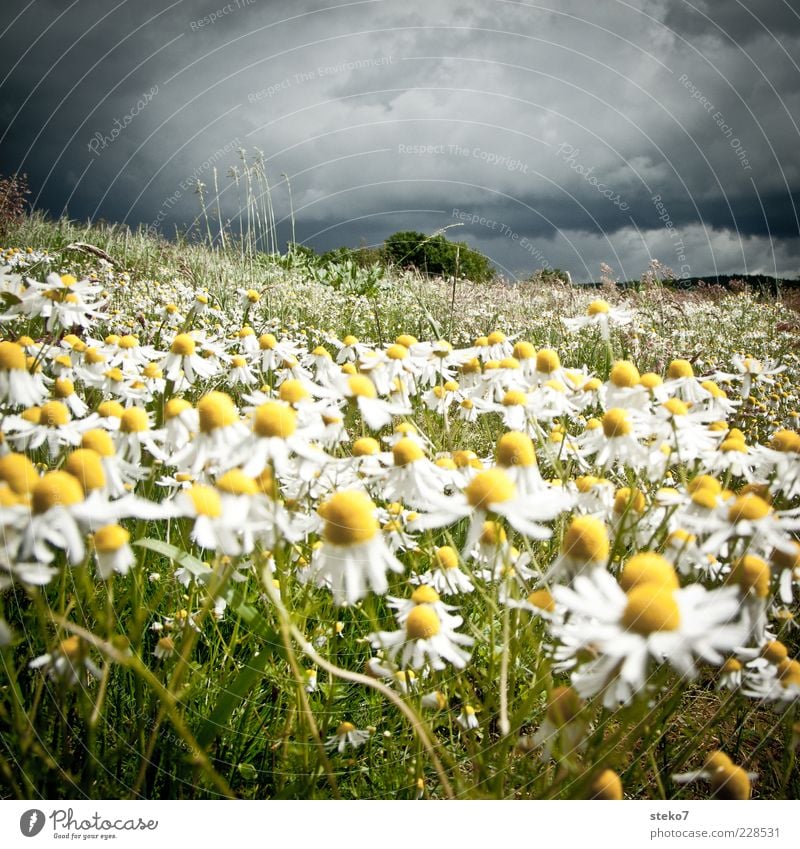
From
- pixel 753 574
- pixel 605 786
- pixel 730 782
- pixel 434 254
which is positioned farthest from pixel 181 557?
pixel 434 254

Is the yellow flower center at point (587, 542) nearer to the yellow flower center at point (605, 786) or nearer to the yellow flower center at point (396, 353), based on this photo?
the yellow flower center at point (605, 786)

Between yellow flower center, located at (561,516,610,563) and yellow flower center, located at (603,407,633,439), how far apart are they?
31 centimetres

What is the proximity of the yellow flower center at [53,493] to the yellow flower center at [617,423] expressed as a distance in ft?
2.54

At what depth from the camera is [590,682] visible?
20.6 inches

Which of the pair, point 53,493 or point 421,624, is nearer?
point 53,493

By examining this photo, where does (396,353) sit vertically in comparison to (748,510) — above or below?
above

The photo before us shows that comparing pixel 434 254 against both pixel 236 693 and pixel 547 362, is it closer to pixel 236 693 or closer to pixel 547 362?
pixel 547 362

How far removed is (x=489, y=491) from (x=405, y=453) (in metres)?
0.21

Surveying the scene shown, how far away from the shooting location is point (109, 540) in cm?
55

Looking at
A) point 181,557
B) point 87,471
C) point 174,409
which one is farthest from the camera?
point 174,409

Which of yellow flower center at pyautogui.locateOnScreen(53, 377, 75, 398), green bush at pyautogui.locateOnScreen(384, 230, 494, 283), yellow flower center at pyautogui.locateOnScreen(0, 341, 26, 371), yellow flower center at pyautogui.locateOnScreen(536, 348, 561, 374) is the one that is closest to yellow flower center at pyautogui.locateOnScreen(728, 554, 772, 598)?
yellow flower center at pyautogui.locateOnScreen(536, 348, 561, 374)

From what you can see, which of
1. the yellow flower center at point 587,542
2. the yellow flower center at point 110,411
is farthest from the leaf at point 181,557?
the yellow flower center at point 587,542

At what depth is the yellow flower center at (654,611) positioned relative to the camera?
47 cm

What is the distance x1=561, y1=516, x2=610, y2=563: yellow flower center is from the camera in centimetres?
62
